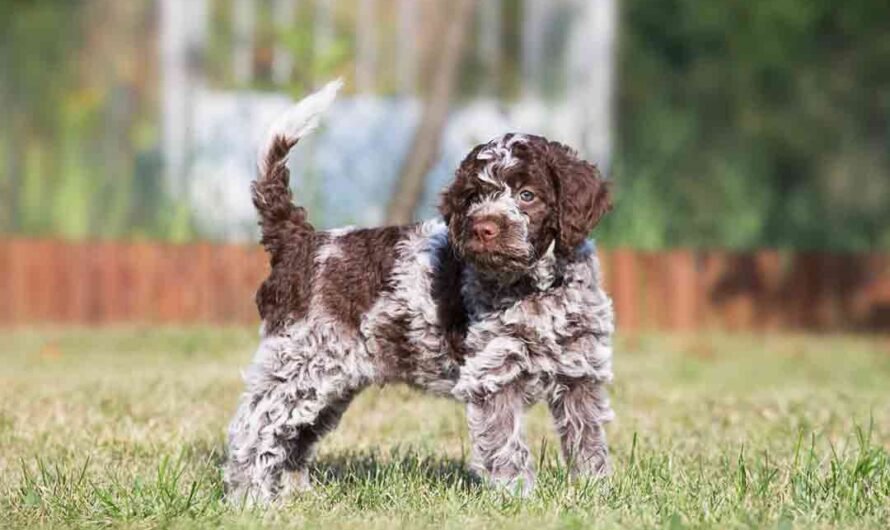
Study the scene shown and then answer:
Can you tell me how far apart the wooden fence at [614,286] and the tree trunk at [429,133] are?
153 cm

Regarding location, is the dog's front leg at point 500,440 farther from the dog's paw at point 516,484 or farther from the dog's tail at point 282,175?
the dog's tail at point 282,175

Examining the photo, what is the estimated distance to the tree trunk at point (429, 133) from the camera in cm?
1457

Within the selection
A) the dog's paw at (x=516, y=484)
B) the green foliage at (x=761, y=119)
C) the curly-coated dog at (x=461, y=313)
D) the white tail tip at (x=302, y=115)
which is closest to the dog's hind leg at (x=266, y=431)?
the curly-coated dog at (x=461, y=313)

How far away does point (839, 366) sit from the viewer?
40.9 ft

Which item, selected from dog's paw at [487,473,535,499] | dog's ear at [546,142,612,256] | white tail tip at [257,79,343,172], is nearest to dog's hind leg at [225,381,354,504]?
dog's paw at [487,473,535,499]

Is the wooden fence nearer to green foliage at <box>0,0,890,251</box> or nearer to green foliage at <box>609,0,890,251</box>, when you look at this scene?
green foliage at <box>0,0,890,251</box>

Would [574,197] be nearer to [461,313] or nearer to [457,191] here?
[457,191]

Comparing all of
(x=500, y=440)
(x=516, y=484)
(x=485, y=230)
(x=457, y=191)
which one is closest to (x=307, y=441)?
(x=500, y=440)

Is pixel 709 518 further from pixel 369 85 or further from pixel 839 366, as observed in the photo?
pixel 369 85

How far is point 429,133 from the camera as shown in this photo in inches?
577

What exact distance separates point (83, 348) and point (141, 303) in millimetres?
1657

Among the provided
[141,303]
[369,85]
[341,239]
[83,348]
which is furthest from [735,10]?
[341,239]

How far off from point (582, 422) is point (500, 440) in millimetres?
388

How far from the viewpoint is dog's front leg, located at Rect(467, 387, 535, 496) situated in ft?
18.7
